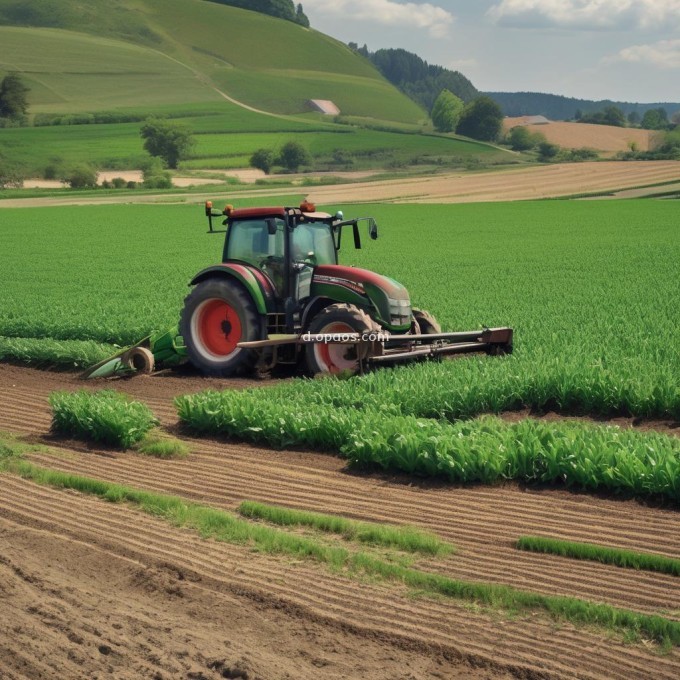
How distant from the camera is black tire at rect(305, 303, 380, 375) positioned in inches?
525

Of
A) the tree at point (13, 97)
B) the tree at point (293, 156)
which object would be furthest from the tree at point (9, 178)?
the tree at point (13, 97)

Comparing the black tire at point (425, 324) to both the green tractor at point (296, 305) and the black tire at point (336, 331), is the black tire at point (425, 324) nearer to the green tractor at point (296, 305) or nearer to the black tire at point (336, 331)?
the green tractor at point (296, 305)

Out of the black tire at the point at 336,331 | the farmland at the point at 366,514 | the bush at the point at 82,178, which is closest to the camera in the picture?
the farmland at the point at 366,514

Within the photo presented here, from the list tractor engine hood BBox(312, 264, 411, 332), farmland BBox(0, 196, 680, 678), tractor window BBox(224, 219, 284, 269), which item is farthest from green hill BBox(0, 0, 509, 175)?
farmland BBox(0, 196, 680, 678)

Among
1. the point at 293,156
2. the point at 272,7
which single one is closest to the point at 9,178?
the point at 293,156

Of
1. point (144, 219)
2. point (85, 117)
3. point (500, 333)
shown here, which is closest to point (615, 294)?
point (500, 333)

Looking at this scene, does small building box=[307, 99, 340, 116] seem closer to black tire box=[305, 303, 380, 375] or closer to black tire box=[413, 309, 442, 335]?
black tire box=[413, 309, 442, 335]

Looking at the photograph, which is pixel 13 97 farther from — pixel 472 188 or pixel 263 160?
pixel 472 188

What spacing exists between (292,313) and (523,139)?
9497 cm

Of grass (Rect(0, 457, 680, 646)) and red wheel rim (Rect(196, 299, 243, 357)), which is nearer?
→ grass (Rect(0, 457, 680, 646))

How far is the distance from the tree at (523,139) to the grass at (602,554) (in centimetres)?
9972

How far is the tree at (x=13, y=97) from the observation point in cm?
10513

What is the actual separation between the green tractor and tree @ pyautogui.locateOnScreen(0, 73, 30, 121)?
320 ft

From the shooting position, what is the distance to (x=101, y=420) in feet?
35.4
